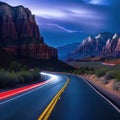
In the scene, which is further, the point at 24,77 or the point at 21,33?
the point at 21,33

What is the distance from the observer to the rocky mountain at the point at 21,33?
488 feet

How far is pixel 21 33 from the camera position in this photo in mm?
159500

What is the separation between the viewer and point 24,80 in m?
56.4

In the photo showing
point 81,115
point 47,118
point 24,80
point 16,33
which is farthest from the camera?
point 16,33

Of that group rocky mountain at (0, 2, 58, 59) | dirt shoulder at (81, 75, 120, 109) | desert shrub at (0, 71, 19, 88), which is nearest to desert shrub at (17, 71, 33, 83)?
desert shrub at (0, 71, 19, 88)

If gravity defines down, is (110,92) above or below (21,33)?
below

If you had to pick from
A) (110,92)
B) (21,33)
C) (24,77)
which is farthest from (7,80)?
(21,33)

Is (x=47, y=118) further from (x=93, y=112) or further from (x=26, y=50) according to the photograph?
(x=26, y=50)

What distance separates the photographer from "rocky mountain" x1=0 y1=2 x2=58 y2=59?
148875 millimetres

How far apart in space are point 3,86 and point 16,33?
115846mm

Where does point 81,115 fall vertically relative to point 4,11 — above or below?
below

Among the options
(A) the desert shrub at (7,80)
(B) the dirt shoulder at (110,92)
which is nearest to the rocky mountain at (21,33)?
(A) the desert shrub at (7,80)

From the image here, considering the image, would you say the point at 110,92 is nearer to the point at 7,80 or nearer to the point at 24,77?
the point at 7,80

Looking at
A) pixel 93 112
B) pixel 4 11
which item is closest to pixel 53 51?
pixel 4 11
